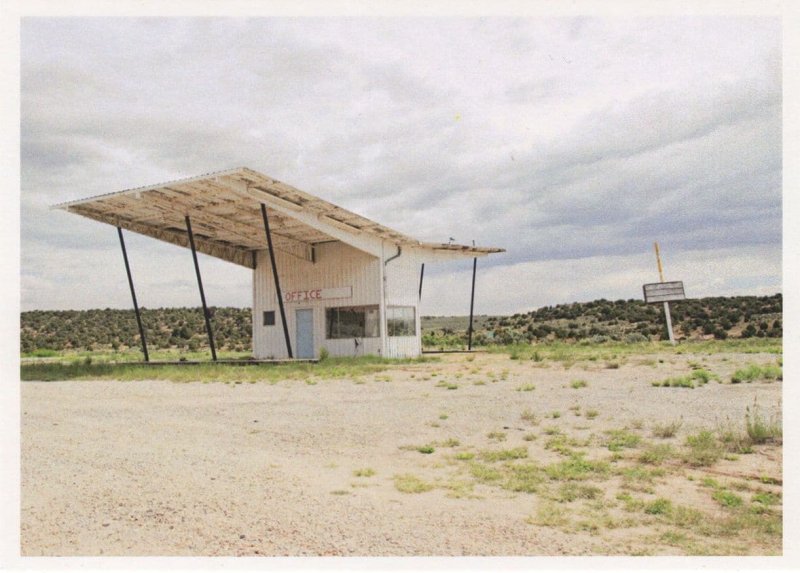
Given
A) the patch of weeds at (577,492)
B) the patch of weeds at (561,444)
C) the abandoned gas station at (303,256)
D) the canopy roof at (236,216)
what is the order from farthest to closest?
1. the abandoned gas station at (303,256)
2. the canopy roof at (236,216)
3. the patch of weeds at (561,444)
4. the patch of weeds at (577,492)

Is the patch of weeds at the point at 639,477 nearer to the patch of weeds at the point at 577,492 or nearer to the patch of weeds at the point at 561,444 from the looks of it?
the patch of weeds at the point at 577,492

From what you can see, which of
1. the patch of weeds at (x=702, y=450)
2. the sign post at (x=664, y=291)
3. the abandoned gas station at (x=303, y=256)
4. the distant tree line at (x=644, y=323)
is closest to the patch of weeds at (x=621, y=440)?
the patch of weeds at (x=702, y=450)

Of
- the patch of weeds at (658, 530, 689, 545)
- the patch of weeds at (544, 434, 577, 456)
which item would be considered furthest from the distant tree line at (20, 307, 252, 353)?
the patch of weeds at (658, 530, 689, 545)

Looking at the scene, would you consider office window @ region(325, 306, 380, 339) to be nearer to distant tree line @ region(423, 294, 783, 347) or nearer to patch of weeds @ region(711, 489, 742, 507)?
distant tree line @ region(423, 294, 783, 347)

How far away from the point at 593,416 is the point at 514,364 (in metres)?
10.3

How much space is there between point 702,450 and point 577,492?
2.20 metres

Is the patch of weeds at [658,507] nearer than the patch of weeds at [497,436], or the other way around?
the patch of weeds at [658,507]

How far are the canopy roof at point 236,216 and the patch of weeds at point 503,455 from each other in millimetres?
11113

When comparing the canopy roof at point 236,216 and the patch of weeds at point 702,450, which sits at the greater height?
the canopy roof at point 236,216

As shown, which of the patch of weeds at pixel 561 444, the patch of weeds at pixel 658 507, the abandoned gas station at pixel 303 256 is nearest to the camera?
the patch of weeds at pixel 658 507

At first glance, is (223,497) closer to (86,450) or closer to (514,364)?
(86,450)

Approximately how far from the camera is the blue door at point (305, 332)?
2516 centimetres

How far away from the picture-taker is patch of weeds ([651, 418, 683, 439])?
8562 mm
